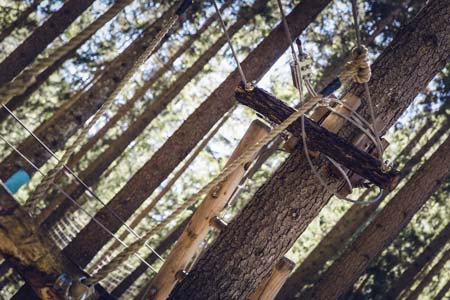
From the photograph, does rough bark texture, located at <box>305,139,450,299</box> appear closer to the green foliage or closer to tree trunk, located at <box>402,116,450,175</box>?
the green foliage

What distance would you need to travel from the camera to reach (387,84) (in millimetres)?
3500

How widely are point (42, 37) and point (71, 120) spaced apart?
6.81 feet

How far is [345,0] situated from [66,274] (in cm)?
912

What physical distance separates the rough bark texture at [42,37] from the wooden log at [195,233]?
565 centimetres

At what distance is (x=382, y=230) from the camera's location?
7426 millimetres

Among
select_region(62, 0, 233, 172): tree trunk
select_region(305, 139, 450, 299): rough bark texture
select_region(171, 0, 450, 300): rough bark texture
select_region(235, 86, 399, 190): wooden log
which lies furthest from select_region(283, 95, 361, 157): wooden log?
select_region(62, 0, 233, 172): tree trunk

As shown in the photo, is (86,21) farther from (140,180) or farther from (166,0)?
(140,180)

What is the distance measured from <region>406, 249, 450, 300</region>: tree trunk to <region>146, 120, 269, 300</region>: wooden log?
32.1 ft

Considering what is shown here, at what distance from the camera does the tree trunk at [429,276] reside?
41.9 ft

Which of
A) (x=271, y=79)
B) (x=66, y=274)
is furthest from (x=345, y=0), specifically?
(x=66, y=274)

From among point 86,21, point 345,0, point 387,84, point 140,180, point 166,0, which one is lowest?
point 140,180

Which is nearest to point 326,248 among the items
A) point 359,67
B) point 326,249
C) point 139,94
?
point 326,249

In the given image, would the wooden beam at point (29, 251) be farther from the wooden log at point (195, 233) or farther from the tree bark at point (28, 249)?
the wooden log at point (195, 233)

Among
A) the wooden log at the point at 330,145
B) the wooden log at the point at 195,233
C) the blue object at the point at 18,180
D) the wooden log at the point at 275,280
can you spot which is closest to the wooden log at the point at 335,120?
the wooden log at the point at 330,145
